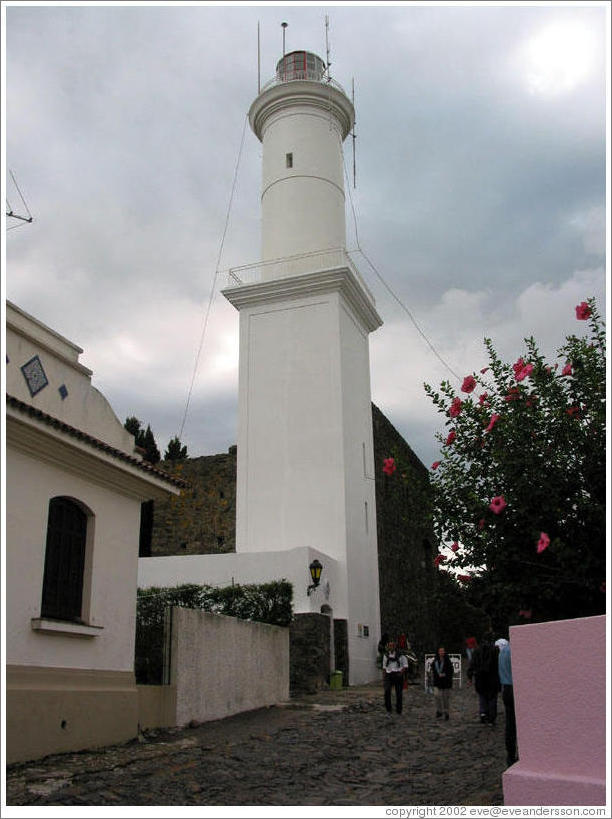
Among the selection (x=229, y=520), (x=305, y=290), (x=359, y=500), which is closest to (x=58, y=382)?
(x=359, y=500)

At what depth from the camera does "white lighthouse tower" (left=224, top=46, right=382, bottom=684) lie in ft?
66.7

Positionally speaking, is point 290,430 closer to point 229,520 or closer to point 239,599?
point 229,520

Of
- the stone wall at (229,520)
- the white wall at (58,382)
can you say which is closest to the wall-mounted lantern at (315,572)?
the stone wall at (229,520)

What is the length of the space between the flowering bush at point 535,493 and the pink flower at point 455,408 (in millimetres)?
170

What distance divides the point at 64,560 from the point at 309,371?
1302cm

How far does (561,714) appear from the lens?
5.07 m

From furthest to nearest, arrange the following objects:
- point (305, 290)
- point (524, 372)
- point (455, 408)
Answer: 1. point (305, 290)
2. point (455, 408)
3. point (524, 372)

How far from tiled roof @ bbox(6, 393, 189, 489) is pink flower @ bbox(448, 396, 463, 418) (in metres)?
4.26

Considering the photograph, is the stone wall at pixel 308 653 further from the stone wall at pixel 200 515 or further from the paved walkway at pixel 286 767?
the stone wall at pixel 200 515

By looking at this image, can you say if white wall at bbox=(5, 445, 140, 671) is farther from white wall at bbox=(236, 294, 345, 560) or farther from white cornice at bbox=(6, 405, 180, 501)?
white wall at bbox=(236, 294, 345, 560)

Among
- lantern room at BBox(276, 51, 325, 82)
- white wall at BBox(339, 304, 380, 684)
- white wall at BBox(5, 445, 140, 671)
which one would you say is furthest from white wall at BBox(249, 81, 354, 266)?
white wall at BBox(5, 445, 140, 671)

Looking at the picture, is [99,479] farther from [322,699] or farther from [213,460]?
[213,460]

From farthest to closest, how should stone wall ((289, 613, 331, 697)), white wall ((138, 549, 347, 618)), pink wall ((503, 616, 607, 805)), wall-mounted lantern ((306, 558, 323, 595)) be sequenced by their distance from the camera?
1. white wall ((138, 549, 347, 618))
2. wall-mounted lantern ((306, 558, 323, 595))
3. stone wall ((289, 613, 331, 697))
4. pink wall ((503, 616, 607, 805))

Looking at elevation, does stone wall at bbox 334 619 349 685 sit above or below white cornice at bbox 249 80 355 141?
Answer: below
